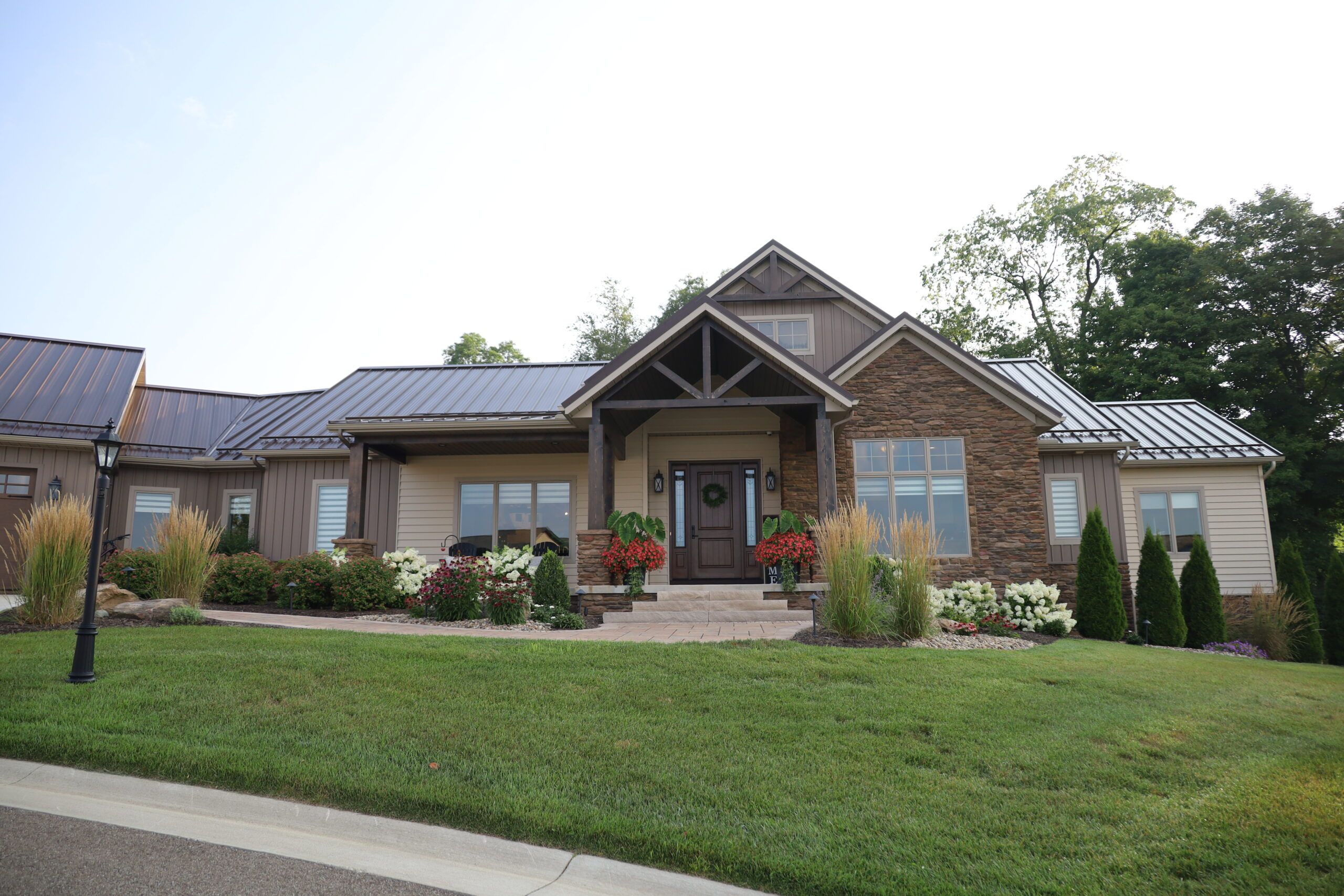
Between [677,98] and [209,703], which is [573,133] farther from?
[209,703]

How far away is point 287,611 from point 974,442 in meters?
10.8

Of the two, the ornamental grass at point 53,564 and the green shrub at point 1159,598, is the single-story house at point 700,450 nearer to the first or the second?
the green shrub at point 1159,598

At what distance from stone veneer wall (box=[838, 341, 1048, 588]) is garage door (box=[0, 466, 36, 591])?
1413 centimetres

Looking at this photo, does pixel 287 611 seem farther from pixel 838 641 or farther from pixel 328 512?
pixel 838 641

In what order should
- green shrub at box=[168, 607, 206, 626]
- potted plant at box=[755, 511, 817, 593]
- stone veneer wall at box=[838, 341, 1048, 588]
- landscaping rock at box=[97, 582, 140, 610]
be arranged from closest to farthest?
1. green shrub at box=[168, 607, 206, 626]
2. landscaping rock at box=[97, 582, 140, 610]
3. potted plant at box=[755, 511, 817, 593]
4. stone veneer wall at box=[838, 341, 1048, 588]

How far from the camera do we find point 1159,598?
1163 centimetres

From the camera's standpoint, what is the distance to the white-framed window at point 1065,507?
13.4m

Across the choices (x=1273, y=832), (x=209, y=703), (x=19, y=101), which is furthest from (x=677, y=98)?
(x=1273, y=832)

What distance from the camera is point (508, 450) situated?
13.6 m

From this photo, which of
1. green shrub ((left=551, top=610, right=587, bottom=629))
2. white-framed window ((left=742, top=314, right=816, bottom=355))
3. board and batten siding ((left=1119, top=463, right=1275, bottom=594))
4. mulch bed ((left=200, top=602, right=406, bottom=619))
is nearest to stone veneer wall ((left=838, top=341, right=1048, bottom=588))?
white-framed window ((left=742, top=314, right=816, bottom=355))

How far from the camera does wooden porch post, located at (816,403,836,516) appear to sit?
10.6 metres

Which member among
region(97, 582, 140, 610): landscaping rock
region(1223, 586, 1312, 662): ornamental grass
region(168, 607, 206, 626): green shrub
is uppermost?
region(97, 582, 140, 610): landscaping rock

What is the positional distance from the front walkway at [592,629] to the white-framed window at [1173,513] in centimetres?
937

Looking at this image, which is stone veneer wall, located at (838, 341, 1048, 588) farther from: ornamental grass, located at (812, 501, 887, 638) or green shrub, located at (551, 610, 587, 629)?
green shrub, located at (551, 610, 587, 629)
